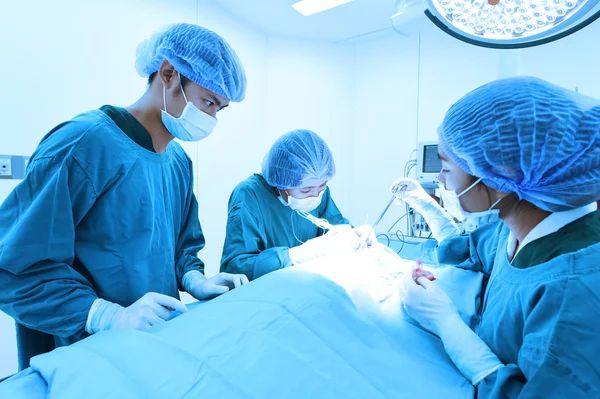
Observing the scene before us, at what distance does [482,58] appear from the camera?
9.01 feet

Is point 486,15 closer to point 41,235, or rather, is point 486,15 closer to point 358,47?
point 41,235

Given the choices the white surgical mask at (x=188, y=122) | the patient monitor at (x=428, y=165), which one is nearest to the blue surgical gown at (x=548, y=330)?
the white surgical mask at (x=188, y=122)

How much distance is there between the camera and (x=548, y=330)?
58cm

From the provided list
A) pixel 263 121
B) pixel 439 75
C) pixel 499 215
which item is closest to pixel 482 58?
pixel 439 75

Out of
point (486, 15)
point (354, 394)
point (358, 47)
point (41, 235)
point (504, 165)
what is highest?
point (358, 47)

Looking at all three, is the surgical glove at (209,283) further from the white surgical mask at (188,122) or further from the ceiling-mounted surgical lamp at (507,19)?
the ceiling-mounted surgical lamp at (507,19)

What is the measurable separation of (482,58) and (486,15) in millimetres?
2538

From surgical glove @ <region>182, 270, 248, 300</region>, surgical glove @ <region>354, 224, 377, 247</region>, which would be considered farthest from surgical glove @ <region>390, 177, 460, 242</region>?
surgical glove @ <region>182, 270, 248, 300</region>

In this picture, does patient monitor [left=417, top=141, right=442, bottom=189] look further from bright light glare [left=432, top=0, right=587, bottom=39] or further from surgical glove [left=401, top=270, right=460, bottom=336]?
bright light glare [left=432, top=0, right=587, bottom=39]

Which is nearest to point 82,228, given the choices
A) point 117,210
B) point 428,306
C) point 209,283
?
point 117,210

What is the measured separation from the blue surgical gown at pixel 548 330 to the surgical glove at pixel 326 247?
0.65 metres

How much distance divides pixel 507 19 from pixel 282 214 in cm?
110

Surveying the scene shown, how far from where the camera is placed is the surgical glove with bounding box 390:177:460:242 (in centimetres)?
136

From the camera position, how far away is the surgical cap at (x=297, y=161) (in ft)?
4.66
